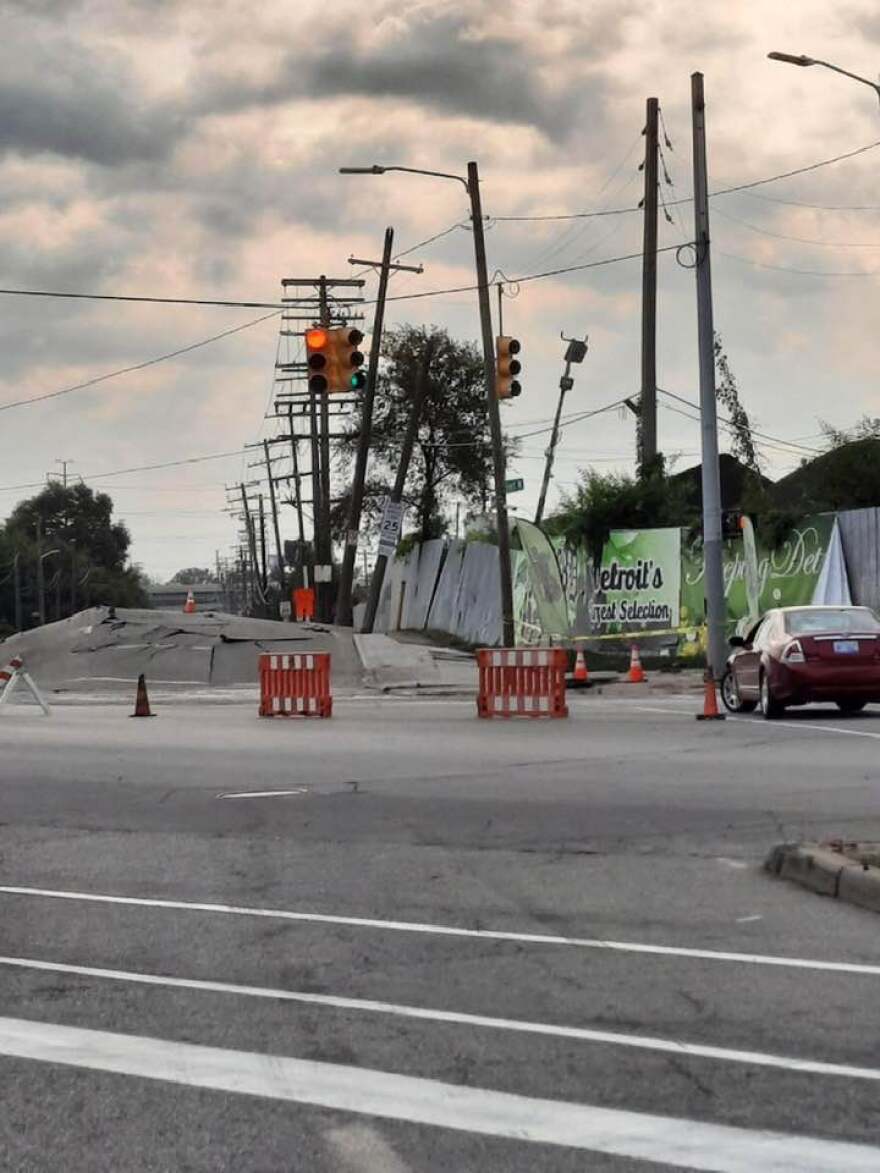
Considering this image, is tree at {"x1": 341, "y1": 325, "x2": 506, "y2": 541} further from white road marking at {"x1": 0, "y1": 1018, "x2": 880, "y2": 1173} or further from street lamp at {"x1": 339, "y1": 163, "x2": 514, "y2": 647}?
white road marking at {"x1": 0, "y1": 1018, "x2": 880, "y2": 1173}

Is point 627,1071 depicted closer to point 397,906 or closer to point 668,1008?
point 668,1008

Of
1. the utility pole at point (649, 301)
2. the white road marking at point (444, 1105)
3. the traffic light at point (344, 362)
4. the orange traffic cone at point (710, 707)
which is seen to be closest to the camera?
the white road marking at point (444, 1105)

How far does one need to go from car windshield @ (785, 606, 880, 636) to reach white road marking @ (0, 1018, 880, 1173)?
17035mm

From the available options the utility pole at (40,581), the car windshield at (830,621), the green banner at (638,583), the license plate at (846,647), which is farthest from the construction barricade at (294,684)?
the utility pole at (40,581)

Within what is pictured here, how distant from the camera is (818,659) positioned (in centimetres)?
2191

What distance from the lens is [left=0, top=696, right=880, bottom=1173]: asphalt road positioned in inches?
196

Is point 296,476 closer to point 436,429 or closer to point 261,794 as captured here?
point 436,429

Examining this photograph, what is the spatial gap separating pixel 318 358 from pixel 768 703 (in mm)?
7570

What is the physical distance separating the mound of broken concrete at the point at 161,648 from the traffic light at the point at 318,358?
13.6 meters

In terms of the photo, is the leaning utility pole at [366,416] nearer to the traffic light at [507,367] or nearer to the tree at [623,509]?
the tree at [623,509]

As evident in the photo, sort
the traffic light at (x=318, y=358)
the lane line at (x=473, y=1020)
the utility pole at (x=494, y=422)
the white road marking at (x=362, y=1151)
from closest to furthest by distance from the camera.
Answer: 1. the white road marking at (x=362, y=1151)
2. the lane line at (x=473, y=1020)
3. the traffic light at (x=318, y=358)
4. the utility pole at (x=494, y=422)

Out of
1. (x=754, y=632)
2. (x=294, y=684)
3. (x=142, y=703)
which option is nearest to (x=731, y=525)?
(x=754, y=632)

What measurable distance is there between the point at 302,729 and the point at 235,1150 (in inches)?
697

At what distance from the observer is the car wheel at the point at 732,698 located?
941 inches
